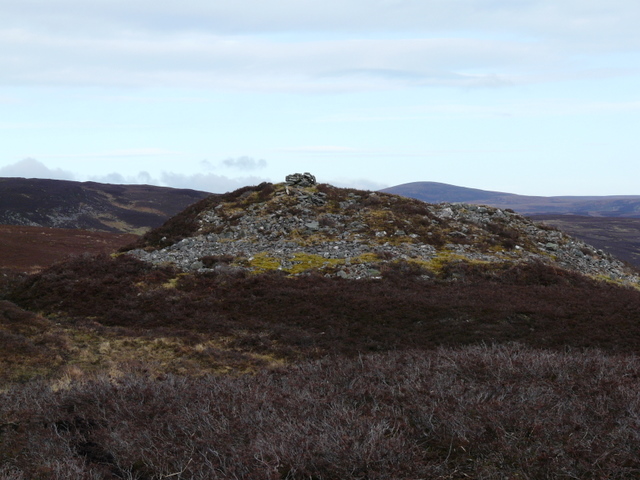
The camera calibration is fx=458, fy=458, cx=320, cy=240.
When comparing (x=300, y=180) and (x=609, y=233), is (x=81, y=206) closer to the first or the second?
(x=300, y=180)

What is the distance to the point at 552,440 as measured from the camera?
558 cm

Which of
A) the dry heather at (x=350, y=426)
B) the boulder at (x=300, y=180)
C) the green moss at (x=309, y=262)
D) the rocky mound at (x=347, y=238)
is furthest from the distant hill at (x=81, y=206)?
the dry heather at (x=350, y=426)

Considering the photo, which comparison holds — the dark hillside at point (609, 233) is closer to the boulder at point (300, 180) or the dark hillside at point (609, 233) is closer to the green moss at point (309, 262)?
the boulder at point (300, 180)


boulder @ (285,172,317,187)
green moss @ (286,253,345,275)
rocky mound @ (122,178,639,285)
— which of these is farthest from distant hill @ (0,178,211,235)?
green moss @ (286,253,345,275)

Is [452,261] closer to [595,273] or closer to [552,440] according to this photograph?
[595,273]

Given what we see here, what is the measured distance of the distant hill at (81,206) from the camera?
3698 inches

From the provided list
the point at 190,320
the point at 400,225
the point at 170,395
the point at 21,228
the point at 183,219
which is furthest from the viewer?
the point at 21,228

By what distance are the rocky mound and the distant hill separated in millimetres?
71890

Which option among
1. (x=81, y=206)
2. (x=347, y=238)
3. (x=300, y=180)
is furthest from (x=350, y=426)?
(x=81, y=206)

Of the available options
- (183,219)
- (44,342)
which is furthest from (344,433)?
(183,219)

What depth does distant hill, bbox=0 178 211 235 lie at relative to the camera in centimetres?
9394

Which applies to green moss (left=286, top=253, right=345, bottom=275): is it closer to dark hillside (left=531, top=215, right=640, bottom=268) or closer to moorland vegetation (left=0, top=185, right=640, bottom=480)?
moorland vegetation (left=0, top=185, right=640, bottom=480)

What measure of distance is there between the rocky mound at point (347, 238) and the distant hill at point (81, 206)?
71.9 meters

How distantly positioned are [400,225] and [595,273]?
38.4 feet
